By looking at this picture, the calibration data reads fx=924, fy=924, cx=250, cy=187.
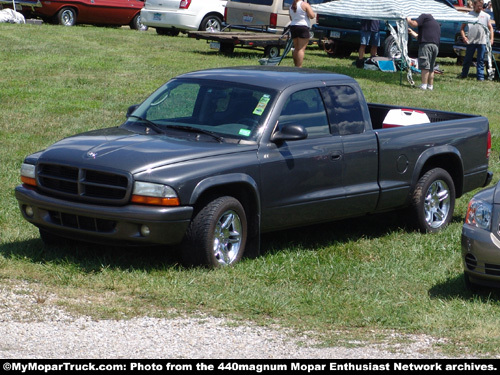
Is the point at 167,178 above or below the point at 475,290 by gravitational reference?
above

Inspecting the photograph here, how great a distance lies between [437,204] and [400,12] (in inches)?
441

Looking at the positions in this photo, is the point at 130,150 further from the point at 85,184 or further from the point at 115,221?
the point at 115,221

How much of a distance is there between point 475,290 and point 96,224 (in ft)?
9.77

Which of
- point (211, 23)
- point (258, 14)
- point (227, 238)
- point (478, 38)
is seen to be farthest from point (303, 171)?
point (211, 23)

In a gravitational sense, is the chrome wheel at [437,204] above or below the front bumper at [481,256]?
below

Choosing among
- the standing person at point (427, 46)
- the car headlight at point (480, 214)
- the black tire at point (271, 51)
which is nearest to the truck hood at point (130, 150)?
the car headlight at point (480, 214)

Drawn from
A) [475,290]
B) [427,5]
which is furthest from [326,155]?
[427,5]

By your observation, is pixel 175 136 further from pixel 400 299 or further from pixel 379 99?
pixel 379 99

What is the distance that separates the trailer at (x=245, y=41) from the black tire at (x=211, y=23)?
142 inches

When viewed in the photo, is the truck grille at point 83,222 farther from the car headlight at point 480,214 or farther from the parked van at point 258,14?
the parked van at point 258,14

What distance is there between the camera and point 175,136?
25.5 feet

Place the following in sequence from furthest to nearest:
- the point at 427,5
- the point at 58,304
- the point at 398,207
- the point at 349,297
A: the point at 427,5, the point at 398,207, the point at 349,297, the point at 58,304

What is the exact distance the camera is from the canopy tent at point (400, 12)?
20047 mm

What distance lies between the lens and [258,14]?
26000 mm
